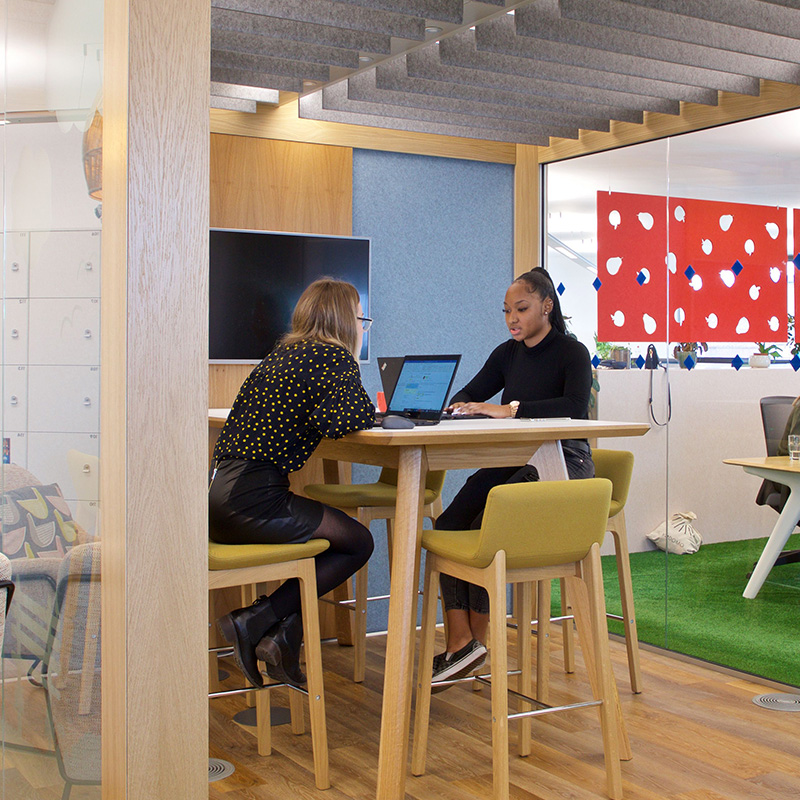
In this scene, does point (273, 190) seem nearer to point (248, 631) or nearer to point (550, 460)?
point (550, 460)

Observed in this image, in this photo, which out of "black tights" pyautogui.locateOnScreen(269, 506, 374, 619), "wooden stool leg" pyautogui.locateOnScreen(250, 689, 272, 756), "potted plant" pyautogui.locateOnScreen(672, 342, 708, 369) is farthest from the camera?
"potted plant" pyautogui.locateOnScreen(672, 342, 708, 369)

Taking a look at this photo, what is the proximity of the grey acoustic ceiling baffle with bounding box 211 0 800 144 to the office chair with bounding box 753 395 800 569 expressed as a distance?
125cm

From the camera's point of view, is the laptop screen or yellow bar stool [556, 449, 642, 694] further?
yellow bar stool [556, 449, 642, 694]

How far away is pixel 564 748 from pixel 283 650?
3.31ft

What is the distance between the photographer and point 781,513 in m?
3.93

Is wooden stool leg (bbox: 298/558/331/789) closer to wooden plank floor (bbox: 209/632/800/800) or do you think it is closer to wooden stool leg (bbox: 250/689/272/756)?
wooden plank floor (bbox: 209/632/800/800)

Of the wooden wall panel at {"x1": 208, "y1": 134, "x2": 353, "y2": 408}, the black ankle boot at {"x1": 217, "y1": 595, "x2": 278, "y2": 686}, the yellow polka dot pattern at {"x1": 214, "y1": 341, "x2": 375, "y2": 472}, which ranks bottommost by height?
the black ankle boot at {"x1": 217, "y1": 595, "x2": 278, "y2": 686}

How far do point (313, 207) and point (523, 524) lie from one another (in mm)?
2453

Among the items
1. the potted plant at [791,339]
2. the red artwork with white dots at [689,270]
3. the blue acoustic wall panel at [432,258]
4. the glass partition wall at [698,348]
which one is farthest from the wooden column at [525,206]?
the potted plant at [791,339]

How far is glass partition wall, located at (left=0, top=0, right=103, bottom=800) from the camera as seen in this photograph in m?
2.02

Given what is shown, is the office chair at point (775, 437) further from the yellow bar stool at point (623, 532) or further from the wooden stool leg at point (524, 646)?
the wooden stool leg at point (524, 646)

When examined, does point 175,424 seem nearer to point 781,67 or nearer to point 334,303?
point 334,303

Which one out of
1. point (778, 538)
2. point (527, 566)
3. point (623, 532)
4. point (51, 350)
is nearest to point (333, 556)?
point (527, 566)

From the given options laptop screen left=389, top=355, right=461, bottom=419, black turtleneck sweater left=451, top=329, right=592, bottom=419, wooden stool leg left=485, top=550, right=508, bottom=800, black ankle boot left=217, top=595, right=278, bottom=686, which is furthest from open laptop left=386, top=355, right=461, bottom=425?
black ankle boot left=217, top=595, right=278, bottom=686
